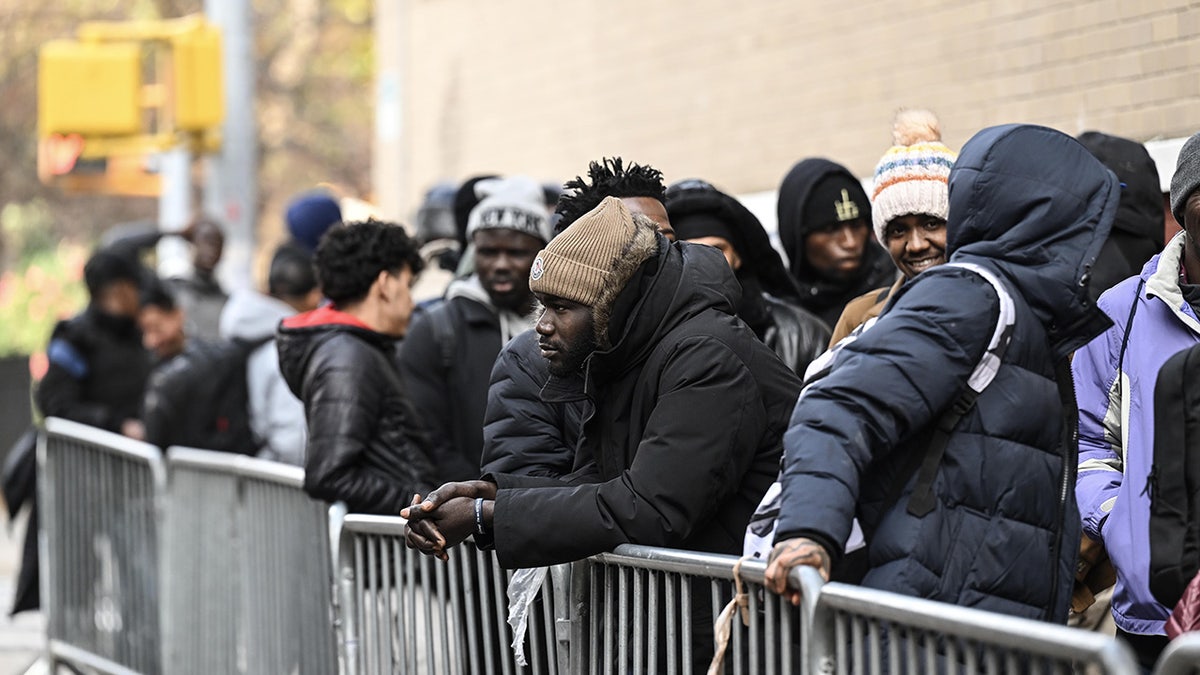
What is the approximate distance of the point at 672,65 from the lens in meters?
10.2

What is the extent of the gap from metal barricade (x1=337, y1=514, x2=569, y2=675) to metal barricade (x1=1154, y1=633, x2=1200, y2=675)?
1882mm

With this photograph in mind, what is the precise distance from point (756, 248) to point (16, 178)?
29.8 metres

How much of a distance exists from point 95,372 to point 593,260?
633 centimetres

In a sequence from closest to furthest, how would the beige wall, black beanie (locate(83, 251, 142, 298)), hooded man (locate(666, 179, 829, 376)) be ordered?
hooded man (locate(666, 179, 829, 376))
the beige wall
black beanie (locate(83, 251, 142, 298))

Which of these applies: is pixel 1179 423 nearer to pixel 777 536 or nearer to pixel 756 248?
pixel 777 536

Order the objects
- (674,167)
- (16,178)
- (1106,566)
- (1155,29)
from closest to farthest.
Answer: (1106,566) < (1155,29) < (674,167) < (16,178)

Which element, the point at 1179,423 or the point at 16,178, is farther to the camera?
the point at 16,178

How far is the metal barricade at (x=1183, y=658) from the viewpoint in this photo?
8.59ft

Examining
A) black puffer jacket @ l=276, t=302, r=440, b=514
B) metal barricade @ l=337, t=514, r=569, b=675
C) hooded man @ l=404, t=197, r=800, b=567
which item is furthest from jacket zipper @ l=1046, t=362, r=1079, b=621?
black puffer jacket @ l=276, t=302, r=440, b=514

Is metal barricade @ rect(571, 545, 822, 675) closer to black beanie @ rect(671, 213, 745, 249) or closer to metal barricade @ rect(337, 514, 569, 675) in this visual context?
metal barricade @ rect(337, 514, 569, 675)

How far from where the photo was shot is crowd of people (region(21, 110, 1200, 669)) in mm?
3473

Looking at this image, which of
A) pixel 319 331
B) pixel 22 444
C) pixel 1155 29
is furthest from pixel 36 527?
pixel 1155 29

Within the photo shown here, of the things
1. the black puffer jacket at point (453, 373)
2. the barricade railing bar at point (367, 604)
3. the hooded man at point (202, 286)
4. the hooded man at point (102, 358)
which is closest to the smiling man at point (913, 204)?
the barricade railing bar at point (367, 604)

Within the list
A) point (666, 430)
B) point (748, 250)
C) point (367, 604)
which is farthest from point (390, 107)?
point (666, 430)
